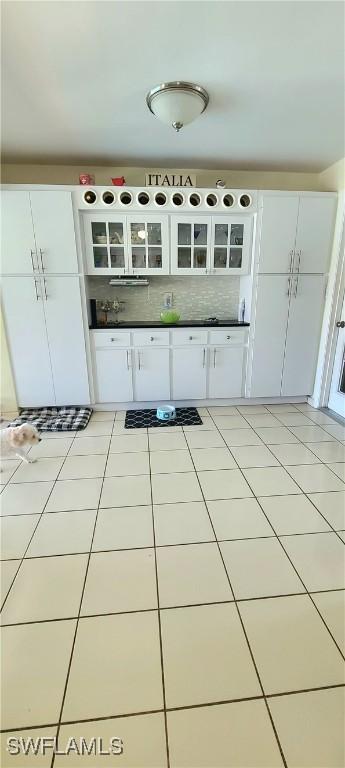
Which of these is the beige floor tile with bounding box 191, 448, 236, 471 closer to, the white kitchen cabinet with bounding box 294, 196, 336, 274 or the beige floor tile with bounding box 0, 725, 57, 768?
the beige floor tile with bounding box 0, 725, 57, 768

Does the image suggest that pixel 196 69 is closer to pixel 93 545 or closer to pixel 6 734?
pixel 93 545

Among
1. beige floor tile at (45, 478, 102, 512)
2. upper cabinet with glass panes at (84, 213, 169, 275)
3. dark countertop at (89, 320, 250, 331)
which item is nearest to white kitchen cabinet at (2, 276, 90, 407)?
dark countertop at (89, 320, 250, 331)

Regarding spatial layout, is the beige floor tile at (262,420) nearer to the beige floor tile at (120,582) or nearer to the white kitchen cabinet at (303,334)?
the white kitchen cabinet at (303,334)

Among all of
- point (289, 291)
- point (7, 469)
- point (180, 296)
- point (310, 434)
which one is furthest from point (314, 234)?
point (7, 469)

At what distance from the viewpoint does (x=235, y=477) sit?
217 centimetres

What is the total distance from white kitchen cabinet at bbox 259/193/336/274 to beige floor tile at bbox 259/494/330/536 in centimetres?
209

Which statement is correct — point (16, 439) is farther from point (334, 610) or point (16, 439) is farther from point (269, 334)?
point (269, 334)

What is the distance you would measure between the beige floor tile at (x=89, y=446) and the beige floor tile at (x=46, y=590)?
1.02 meters

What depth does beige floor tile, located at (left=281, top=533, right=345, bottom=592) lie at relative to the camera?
1419 mm

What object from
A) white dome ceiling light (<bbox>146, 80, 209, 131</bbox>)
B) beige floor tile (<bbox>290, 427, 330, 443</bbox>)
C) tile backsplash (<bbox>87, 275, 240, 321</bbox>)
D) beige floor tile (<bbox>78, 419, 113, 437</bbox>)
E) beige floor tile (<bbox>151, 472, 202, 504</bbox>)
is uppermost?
white dome ceiling light (<bbox>146, 80, 209, 131</bbox>)

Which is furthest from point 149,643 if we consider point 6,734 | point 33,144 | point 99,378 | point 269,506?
point 33,144

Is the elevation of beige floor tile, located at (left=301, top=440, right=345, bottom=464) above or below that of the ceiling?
below

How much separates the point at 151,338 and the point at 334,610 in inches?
95.0

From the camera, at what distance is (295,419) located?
10.2 feet
